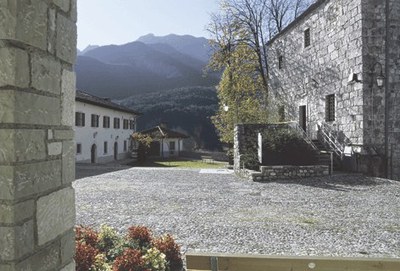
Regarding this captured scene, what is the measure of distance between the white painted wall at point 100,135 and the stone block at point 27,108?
23756 millimetres

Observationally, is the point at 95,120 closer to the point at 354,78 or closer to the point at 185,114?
the point at 354,78

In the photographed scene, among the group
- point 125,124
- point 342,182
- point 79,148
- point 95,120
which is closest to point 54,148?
point 342,182

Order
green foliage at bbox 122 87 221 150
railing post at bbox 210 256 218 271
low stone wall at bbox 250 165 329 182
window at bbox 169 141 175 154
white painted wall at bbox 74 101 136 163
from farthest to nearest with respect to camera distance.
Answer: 1. green foliage at bbox 122 87 221 150
2. window at bbox 169 141 175 154
3. white painted wall at bbox 74 101 136 163
4. low stone wall at bbox 250 165 329 182
5. railing post at bbox 210 256 218 271

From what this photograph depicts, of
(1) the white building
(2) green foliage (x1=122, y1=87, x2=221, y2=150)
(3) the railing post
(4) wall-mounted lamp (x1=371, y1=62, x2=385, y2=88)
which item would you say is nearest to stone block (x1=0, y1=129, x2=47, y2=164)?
(3) the railing post

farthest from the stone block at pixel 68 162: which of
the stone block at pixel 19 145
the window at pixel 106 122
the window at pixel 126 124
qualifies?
the window at pixel 126 124

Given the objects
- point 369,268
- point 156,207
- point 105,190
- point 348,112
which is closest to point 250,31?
point 348,112

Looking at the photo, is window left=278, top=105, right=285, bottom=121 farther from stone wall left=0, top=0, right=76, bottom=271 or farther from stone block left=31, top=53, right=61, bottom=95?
stone block left=31, top=53, right=61, bottom=95

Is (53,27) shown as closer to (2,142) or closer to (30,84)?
(30,84)

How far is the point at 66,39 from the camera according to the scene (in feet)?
8.60

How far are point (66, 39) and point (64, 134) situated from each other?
27.4 inches

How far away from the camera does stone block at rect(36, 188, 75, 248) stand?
7.45 feet

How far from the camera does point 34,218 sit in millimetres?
2199

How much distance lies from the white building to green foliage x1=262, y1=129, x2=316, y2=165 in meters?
14.7

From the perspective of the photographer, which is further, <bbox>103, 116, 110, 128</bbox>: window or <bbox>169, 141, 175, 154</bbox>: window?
<bbox>169, 141, 175, 154</bbox>: window
